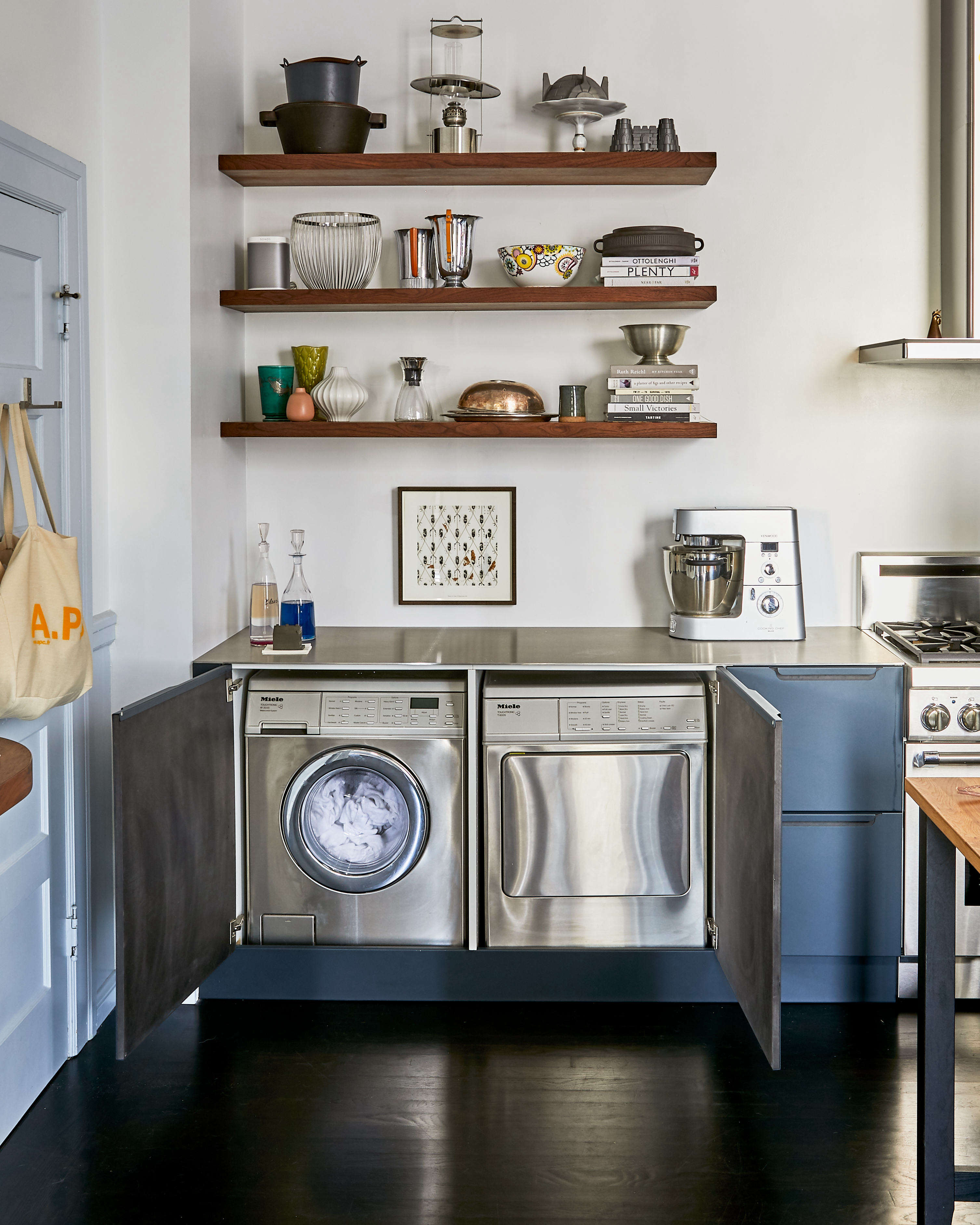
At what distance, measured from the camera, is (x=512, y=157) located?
308 centimetres

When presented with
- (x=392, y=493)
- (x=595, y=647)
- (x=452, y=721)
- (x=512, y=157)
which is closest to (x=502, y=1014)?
(x=452, y=721)

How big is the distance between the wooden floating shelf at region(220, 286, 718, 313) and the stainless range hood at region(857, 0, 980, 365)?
637mm

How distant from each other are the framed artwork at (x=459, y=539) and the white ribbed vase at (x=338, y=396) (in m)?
0.32

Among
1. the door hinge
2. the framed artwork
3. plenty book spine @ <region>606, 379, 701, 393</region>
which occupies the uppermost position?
plenty book spine @ <region>606, 379, 701, 393</region>

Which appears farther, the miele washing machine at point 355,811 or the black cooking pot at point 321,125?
the black cooking pot at point 321,125

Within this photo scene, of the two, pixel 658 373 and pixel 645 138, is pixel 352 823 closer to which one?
pixel 658 373

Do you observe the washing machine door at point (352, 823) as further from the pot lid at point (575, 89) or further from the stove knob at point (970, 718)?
the pot lid at point (575, 89)

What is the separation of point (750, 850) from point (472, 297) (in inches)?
65.7

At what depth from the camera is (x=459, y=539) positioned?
3457 mm

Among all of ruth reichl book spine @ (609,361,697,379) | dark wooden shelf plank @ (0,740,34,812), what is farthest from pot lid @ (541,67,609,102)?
dark wooden shelf plank @ (0,740,34,812)

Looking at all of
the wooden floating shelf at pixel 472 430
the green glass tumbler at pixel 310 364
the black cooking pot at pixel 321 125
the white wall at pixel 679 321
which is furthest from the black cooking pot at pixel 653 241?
the green glass tumbler at pixel 310 364

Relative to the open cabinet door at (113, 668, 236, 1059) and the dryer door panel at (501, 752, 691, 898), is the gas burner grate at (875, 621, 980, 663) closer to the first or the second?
the dryer door panel at (501, 752, 691, 898)

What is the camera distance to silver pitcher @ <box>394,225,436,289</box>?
3.21 m

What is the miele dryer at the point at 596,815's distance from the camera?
9.32 ft
